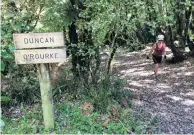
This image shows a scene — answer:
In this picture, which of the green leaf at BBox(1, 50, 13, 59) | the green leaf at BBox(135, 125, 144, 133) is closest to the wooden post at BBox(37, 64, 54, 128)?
the green leaf at BBox(1, 50, 13, 59)

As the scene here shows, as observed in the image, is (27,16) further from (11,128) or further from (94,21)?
(11,128)

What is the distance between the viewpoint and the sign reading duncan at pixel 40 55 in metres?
4.61

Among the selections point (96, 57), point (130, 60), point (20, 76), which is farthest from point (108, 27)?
point (130, 60)

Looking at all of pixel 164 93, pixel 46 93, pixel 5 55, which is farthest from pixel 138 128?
pixel 164 93

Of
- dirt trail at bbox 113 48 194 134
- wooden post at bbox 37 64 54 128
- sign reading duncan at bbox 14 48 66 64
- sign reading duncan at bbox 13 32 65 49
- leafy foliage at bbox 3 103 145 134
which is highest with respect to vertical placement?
sign reading duncan at bbox 13 32 65 49

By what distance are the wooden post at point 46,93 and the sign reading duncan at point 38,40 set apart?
1.20ft

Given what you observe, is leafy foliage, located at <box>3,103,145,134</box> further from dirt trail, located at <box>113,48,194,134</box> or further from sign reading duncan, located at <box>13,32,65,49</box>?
sign reading duncan, located at <box>13,32,65,49</box>

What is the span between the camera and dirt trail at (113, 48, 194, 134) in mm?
6656

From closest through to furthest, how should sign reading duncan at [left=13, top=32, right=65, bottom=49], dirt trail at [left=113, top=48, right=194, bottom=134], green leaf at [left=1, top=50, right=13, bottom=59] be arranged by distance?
sign reading duncan at [left=13, top=32, right=65, bottom=49] < green leaf at [left=1, top=50, right=13, bottom=59] < dirt trail at [left=113, top=48, right=194, bottom=134]

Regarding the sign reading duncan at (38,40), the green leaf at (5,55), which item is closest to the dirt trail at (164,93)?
the sign reading duncan at (38,40)

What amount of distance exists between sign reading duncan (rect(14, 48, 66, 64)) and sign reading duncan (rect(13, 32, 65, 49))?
0.26 ft

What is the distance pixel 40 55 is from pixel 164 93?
5622 mm

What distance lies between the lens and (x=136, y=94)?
8.92 metres

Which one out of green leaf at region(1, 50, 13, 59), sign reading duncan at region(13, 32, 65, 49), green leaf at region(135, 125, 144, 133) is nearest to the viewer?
sign reading duncan at region(13, 32, 65, 49)
